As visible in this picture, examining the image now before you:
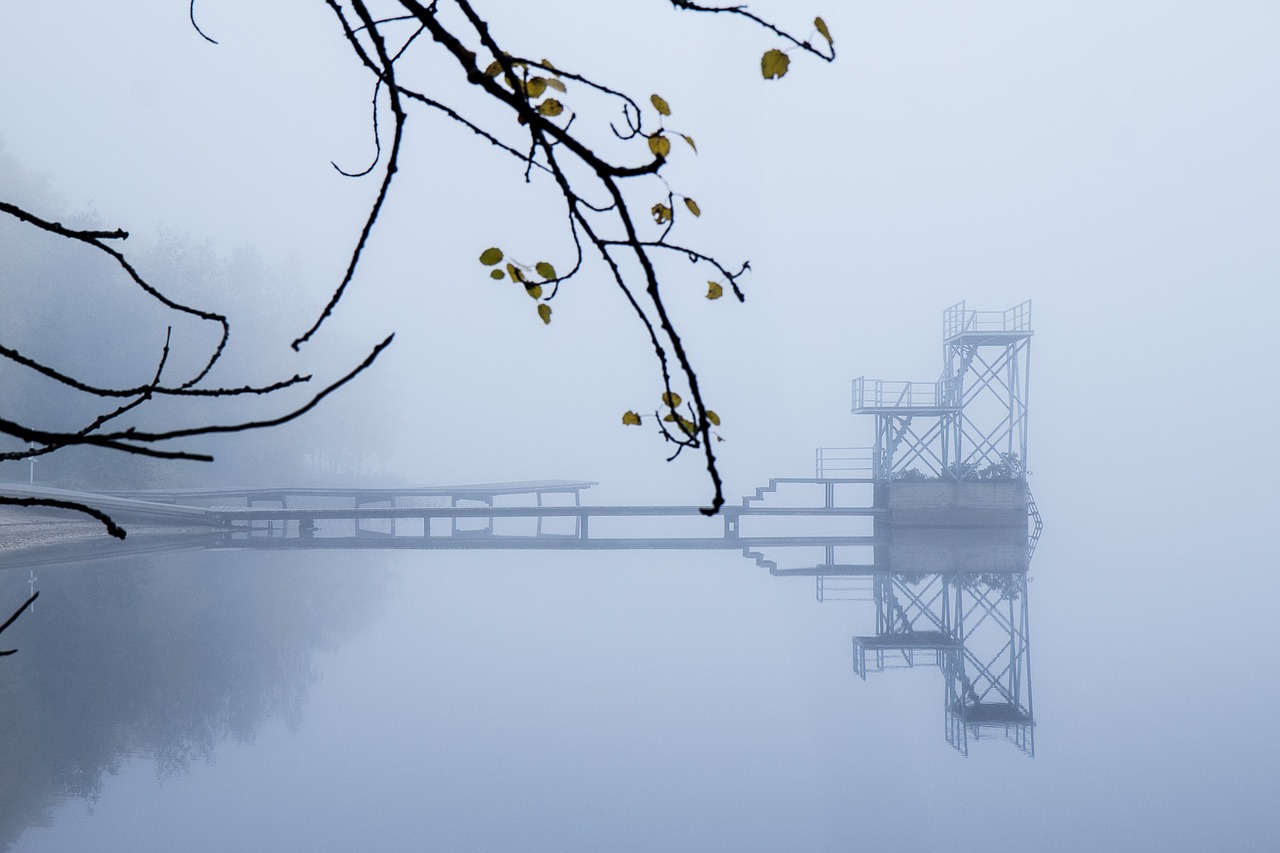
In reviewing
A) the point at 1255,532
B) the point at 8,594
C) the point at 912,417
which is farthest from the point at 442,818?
the point at 1255,532

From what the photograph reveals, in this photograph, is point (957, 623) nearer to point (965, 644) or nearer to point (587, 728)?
point (965, 644)

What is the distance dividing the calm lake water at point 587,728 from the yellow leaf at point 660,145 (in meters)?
5.10

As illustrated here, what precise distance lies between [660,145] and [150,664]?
9352 millimetres

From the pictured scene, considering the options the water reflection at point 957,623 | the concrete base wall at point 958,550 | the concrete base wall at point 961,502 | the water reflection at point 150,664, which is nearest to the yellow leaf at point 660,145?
the water reflection at point 150,664

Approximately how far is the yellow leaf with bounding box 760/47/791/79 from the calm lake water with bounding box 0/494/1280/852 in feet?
17.0

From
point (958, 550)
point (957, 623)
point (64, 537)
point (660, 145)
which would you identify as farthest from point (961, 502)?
point (660, 145)

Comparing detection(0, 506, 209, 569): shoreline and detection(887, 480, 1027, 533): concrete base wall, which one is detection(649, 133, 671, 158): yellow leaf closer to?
detection(0, 506, 209, 569): shoreline

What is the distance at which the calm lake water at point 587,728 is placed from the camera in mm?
5863

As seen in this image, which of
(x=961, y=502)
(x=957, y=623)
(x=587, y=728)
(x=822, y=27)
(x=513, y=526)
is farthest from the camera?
(x=513, y=526)

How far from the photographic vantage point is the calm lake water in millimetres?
5863

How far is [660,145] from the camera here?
3.40 feet

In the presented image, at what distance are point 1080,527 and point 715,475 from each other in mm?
31494

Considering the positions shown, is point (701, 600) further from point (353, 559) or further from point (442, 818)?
point (442, 818)

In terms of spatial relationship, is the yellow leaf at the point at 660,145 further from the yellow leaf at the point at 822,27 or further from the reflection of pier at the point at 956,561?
the reflection of pier at the point at 956,561
